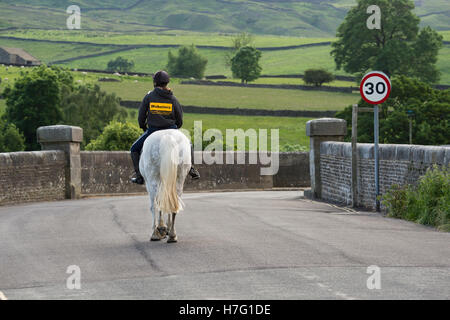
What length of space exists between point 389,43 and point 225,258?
86.9 metres

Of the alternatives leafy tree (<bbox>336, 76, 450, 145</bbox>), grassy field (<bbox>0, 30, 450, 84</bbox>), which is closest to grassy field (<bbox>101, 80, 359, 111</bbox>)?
leafy tree (<bbox>336, 76, 450, 145</bbox>)

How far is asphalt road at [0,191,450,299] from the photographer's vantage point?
6.72 m

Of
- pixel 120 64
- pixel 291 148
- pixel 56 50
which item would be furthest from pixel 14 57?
pixel 291 148

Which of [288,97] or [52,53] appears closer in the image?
[288,97]

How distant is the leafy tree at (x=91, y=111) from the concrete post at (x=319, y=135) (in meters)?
49.5

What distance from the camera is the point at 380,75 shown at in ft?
55.7

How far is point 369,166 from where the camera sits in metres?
17.4

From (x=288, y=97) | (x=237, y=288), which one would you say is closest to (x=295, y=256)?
(x=237, y=288)

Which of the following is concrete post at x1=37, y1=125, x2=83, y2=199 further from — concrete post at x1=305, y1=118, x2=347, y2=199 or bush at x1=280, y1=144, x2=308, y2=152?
bush at x1=280, y1=144, x2=308, y2=152

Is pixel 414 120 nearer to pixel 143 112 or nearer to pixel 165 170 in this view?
pixel 143 112

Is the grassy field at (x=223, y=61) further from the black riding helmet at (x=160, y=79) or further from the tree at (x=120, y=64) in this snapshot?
the black riding helmet at (x=160, y=79)

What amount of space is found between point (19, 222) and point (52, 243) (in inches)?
129

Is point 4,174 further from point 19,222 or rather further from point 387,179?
point 387,179

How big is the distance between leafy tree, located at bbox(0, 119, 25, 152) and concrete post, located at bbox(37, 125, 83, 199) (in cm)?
4935
